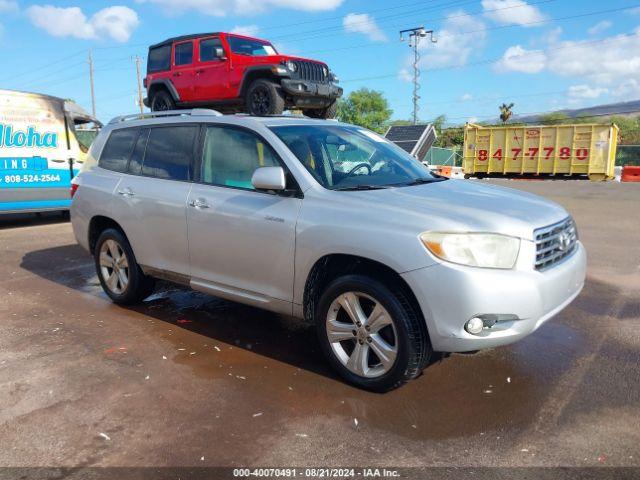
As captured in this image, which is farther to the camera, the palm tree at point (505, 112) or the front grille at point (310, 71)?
the palm tree at point (505, 112)

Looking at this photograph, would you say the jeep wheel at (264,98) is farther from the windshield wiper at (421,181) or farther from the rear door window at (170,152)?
the windshield wiper at (421,181)

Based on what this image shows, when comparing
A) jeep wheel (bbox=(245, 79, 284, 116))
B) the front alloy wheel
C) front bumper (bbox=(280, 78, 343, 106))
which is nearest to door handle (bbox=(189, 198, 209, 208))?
the front alloy wheel

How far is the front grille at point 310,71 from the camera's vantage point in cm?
1023

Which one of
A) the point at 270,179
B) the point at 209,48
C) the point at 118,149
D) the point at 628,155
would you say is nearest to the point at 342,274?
the point at 270,179

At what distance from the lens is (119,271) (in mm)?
5438

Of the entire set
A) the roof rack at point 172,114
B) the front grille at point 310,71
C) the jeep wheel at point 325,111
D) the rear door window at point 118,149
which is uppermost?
the front grille at point 310,71

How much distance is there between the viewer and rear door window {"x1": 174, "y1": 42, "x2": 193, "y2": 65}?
11.3 meters

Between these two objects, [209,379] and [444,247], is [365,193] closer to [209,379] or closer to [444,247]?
[444,247]

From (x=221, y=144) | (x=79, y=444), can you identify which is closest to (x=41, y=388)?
(x=79, y=444)

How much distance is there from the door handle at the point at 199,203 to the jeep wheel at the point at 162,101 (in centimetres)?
817

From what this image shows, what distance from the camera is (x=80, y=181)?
18.9ft

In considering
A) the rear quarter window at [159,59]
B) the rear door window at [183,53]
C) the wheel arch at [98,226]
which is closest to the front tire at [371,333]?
the wheel arch at [98,226]

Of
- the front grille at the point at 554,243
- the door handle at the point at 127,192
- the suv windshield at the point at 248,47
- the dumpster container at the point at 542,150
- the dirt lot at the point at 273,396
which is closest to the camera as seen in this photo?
the dirt lot at the point at 273,396

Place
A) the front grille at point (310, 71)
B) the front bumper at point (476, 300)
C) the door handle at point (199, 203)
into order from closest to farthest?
the front bumper at point (476, 300)
the door handle at point (199, 203)
the front grille at point (310, 71)
